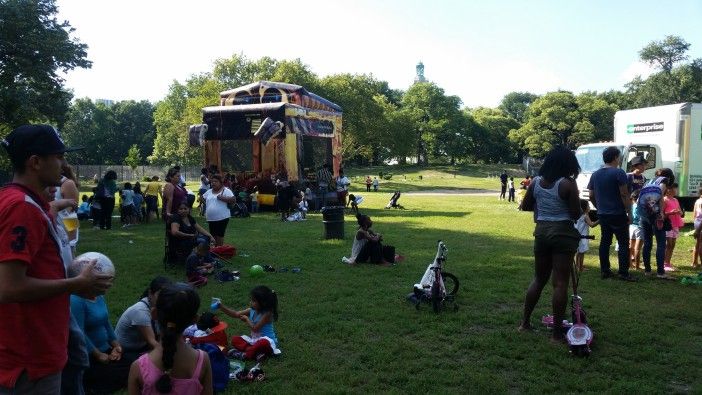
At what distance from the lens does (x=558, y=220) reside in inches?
216

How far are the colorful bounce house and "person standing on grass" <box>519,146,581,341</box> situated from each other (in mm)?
13780

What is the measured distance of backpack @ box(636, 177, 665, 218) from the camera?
8.62 m

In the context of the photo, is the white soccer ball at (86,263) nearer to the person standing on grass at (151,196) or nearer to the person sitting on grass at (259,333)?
the person sitting on grass at (259,333)

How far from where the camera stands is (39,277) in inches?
94.7

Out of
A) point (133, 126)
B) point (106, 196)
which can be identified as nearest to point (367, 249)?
point (106, 196)

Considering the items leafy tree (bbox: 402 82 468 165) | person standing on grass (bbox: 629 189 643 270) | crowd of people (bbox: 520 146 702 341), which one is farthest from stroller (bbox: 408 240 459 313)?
leafy tree (bbox: 402 82 468 165)

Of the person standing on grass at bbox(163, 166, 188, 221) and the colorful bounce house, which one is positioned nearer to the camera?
the person standing on grass at bbox(163, 166, 188, 221)

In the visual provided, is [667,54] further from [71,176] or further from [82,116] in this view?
[82,116]

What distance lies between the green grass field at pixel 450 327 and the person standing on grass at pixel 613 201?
58cm

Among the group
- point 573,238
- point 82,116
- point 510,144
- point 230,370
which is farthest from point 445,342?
point 82,116

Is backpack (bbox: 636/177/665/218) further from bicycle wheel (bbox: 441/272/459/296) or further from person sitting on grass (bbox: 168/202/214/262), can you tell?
person sitting on grass (bbox: 168/202/214/262)

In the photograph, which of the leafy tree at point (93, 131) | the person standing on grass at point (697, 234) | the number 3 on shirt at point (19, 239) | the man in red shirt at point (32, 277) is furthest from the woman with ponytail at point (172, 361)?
the leafy tree at point (93, 131)

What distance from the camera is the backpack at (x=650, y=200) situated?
8.62 m

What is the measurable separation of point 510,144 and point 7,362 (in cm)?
8346
